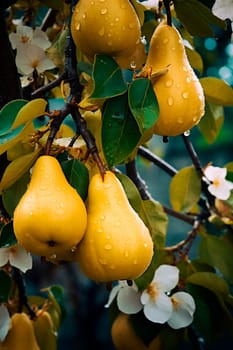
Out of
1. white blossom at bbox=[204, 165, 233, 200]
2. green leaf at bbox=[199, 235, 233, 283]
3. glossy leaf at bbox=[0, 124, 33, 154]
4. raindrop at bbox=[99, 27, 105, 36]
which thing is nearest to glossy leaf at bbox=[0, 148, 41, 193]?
glossy leaf at bbox=[0, 124, 33, 154]

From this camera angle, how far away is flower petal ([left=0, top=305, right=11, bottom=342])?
0.91 m

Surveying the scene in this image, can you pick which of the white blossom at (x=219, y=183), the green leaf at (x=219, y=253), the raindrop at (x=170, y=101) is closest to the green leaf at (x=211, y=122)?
the white blossom at (x=219, y=183)

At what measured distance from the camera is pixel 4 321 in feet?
3.00

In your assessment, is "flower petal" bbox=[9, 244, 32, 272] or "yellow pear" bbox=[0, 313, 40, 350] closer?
"flower petal" bbox=[9, 244, 32, 272]

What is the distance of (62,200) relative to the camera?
21.7 inches

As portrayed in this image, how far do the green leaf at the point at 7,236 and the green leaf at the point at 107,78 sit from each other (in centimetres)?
18

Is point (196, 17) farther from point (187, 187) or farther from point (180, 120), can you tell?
point (187, 187)

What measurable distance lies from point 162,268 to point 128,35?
41cm

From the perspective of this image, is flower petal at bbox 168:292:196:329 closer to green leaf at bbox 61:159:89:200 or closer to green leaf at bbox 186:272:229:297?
green leaf at bbox 186:272:229:297

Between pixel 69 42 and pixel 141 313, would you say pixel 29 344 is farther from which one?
pixel 69 42

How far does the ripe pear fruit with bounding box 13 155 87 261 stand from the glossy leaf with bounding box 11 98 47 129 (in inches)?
1.9

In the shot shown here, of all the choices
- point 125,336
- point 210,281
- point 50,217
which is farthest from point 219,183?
point 50,217

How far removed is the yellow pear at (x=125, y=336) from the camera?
0.97 m

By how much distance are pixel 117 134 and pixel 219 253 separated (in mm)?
548
